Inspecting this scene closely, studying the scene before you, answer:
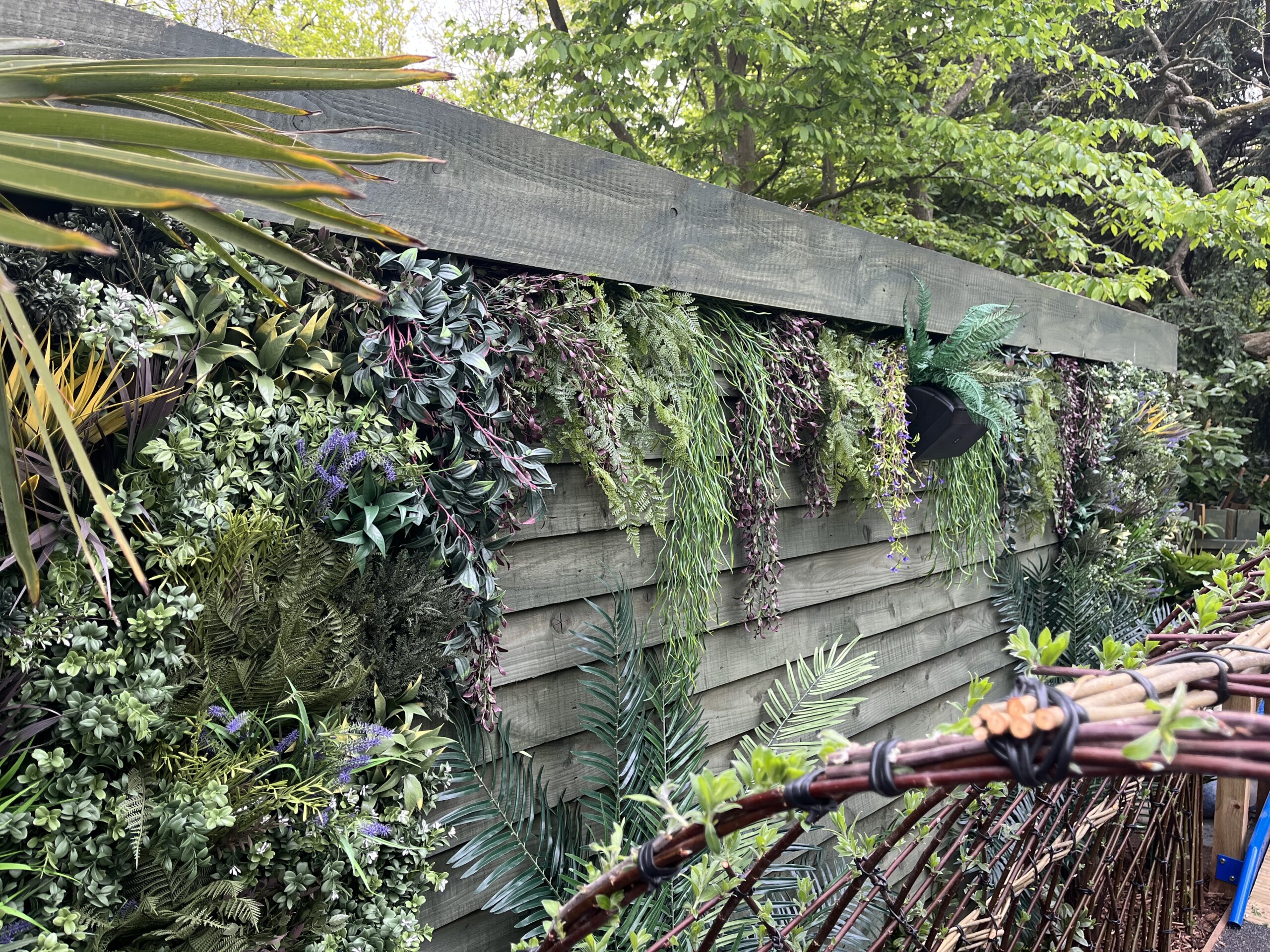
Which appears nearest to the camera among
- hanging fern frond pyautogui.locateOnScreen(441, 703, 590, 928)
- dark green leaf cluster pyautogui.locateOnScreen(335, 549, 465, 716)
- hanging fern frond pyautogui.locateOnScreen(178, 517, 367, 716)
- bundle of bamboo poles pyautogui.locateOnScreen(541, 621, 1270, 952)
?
bundle of bamboo poles pyautogui.locateOnScreen(541, 621, 1270, 952)

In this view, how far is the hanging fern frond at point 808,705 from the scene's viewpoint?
194 centimetres

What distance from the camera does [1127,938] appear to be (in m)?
1.37

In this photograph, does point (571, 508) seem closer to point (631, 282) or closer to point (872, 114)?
point (631, 282)

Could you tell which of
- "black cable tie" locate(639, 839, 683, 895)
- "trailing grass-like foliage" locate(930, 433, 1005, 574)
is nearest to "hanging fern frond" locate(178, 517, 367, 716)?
"black cable tie" locate(639, 839, 683, 895)

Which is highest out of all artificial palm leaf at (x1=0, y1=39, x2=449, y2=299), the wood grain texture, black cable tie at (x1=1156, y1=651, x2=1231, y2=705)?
the wood grain texture

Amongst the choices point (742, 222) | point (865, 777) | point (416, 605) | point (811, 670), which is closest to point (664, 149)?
point (742, 222)

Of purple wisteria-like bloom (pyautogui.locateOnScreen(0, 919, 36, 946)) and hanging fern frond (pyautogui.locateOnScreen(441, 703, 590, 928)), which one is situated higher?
purple wisteria-like bloom (pyautogui.locateOnScreen(0, 919, 36, 946))

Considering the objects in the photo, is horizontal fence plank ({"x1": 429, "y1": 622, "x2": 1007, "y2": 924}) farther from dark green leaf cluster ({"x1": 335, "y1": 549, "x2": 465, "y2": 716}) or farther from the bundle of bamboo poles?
the bundle of bamboo poles

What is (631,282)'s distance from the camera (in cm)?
165

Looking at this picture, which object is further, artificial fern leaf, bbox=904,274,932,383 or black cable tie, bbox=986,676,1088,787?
artificial fern leaf, bbox=904,274,932,383

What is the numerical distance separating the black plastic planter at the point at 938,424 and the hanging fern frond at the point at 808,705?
28.4 inches

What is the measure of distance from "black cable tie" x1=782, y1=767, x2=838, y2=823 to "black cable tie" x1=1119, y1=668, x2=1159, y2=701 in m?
0.20

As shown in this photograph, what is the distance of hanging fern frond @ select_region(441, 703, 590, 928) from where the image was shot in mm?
1427

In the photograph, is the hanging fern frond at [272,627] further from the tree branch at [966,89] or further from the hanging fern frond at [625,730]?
the tree branch at [966,89]
